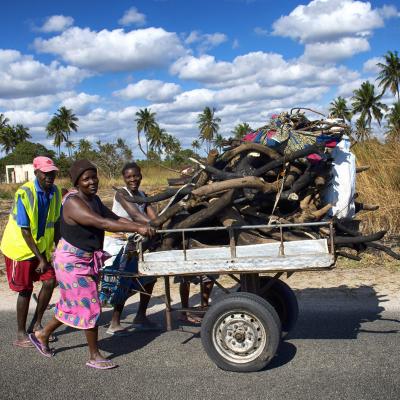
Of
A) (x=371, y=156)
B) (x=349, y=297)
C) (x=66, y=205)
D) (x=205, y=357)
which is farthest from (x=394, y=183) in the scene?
(x=66, y=205)

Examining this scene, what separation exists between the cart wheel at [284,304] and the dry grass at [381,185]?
18.7 ft

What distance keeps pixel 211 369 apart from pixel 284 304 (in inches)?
50.9

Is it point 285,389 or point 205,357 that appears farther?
point 205,357

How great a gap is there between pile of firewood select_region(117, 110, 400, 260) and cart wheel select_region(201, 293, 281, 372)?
22.3 inches

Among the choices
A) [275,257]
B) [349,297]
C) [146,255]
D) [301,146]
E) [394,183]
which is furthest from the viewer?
[394,183]

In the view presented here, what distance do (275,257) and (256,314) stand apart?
0.52 meters

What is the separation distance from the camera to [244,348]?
4.71 m

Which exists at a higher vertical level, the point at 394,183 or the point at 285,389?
the point at 394,183

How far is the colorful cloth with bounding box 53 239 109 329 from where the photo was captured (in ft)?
16.2

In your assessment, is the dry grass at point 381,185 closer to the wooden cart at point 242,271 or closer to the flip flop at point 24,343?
the wooden cart at point 242,271

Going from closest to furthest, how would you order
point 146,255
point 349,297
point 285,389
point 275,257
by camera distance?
point 285,389
point 275,257
point 146,255
point 349,297

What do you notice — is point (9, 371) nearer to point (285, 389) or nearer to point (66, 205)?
point (66, 205)

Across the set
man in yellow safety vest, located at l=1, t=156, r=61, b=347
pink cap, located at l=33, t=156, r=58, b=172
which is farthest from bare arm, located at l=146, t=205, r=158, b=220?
pink cap, located at l=33, t=156, r=58, b=172

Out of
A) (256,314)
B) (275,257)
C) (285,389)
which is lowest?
(285,389)
